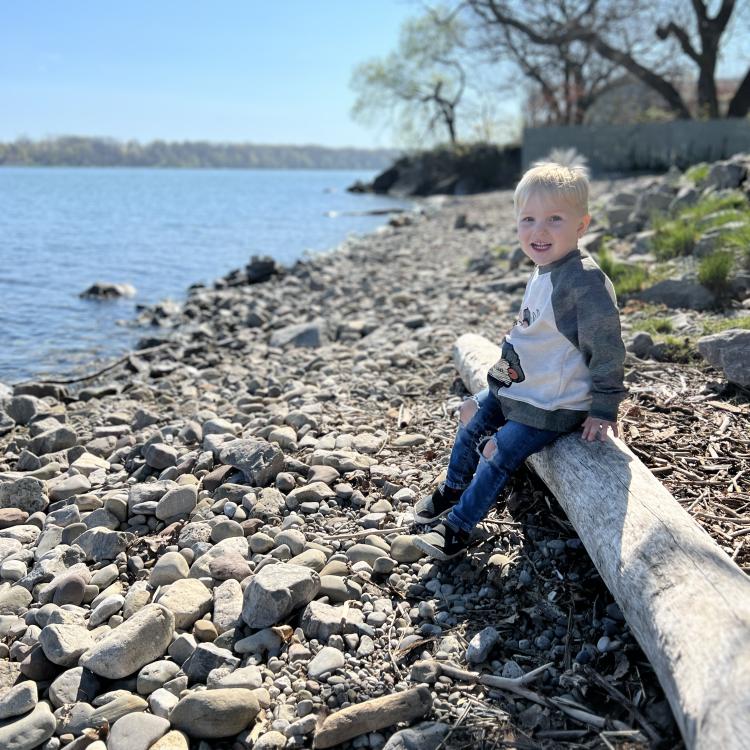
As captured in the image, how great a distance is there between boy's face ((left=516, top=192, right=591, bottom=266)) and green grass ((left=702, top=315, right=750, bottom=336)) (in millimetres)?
2465

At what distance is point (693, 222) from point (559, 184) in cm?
572

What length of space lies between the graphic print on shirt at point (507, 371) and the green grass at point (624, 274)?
3.59m

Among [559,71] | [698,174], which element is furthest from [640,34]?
[698,174]

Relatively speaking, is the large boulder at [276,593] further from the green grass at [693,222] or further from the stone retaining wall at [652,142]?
the stone retaining wall at [652,142]

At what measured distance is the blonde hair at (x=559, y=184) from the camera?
296 cm

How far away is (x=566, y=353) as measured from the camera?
9.98 feet

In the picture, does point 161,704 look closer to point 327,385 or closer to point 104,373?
point 327,385

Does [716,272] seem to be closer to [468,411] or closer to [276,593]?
[468,411]

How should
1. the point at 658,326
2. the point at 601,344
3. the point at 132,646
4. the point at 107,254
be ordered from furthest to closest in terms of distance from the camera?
the point at 107,254, the point at 658,326, the point at 601,344, the point at 132,646

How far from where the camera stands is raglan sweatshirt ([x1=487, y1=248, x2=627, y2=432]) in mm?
2904

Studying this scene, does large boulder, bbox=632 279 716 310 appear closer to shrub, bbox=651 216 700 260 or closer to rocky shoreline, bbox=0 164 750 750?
rocky shoreline, bbox=0 164 750 750

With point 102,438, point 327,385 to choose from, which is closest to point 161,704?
point 102,438

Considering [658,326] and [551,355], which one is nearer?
[551,355]

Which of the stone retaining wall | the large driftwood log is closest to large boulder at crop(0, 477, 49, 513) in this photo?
the large driftwood log
